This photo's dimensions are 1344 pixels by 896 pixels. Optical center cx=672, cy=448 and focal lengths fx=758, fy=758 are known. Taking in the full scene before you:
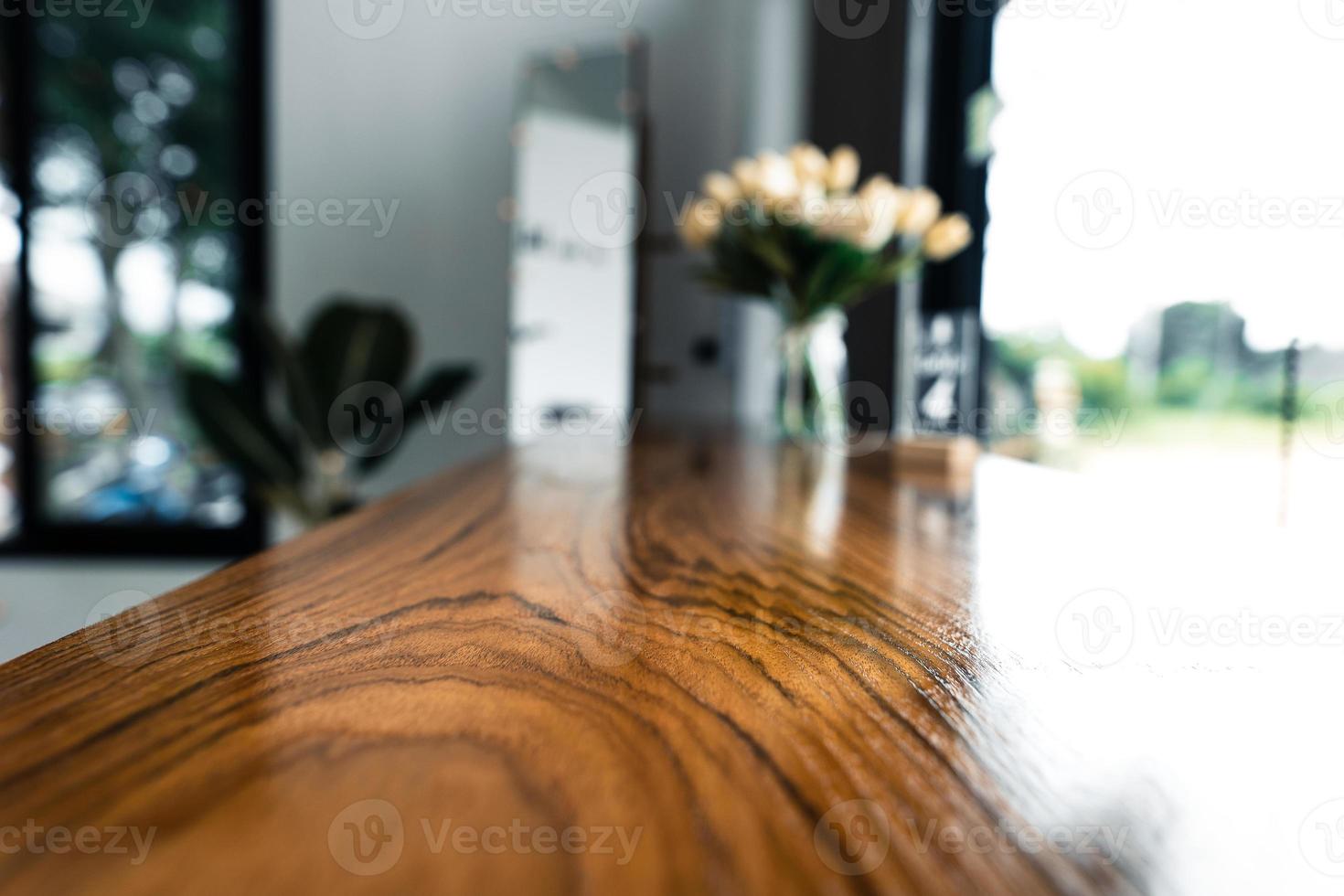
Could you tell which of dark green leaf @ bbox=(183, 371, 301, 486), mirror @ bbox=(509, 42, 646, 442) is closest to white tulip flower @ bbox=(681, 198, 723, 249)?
mirror @ bbox=(509, 42, 646, 442)

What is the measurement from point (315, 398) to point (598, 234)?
0.98 metres

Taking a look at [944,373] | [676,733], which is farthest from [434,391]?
[676,733]

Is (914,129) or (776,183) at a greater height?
(914,129)

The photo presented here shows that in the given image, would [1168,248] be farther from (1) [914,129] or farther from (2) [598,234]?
(2) [598,234]

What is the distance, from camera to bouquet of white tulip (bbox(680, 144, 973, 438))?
4.11ft

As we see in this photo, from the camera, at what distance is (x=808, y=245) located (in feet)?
4.23

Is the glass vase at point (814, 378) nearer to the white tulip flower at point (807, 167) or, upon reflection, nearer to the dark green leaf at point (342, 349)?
the white tulip flower at point (807, 167)

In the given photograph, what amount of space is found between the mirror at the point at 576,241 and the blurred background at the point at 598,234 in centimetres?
1

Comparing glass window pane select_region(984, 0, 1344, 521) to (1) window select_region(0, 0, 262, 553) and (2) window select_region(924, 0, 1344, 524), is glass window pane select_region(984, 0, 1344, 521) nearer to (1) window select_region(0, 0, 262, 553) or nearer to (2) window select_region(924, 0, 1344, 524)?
(2) window select_region(924, 0, 1344, 524)

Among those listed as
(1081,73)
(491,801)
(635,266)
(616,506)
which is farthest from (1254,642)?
(635,266)

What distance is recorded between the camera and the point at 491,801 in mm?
196

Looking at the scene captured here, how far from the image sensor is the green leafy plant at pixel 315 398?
7.27 feet

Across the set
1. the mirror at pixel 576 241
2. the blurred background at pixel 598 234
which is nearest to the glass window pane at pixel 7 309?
the blurred background at pixel 598 234

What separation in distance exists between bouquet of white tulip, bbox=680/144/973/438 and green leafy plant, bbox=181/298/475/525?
1170mm
